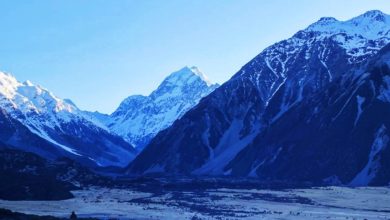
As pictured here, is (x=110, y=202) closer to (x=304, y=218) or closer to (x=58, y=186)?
(x=58, y=186)

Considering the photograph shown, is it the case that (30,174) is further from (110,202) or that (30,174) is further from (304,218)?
(304,218)

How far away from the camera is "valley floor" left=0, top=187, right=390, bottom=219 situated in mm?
136625

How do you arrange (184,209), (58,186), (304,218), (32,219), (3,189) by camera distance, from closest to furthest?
(32,219), (304,218), (184,209), (3,189), (58,186)

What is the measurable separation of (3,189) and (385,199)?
304 ft

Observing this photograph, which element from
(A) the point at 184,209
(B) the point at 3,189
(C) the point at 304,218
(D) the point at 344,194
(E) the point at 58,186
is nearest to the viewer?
(C) the point at 304,218

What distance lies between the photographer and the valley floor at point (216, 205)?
13662 cm

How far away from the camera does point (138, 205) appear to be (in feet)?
520

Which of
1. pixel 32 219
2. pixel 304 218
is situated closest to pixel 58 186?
pixel 304 218

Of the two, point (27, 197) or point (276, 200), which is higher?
point (27, 197)

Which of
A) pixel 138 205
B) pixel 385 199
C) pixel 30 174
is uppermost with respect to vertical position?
pixel 30 174

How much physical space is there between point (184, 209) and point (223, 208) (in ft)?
29.8

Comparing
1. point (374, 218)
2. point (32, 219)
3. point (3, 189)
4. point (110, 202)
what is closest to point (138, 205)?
point (110, 202)

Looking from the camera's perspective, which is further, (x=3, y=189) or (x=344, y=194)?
(x=344, y=194)

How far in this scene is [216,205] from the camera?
16200 centimetres
